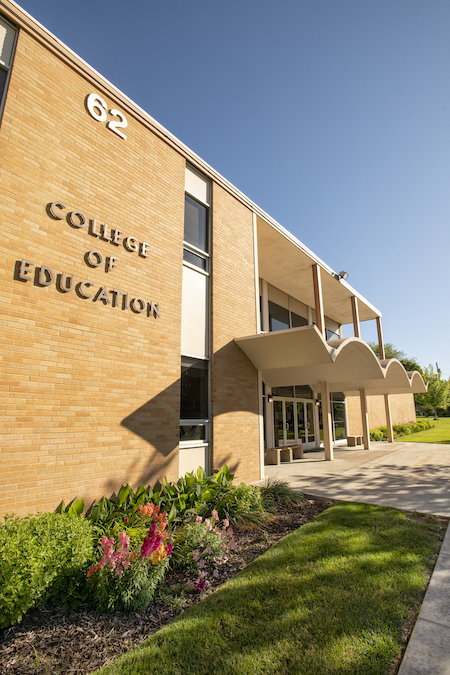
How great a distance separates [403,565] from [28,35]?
9841mm

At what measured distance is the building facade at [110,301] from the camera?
5.36m

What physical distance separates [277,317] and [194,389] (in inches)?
400

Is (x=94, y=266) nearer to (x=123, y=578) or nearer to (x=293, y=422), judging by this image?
(x=123, y=578)

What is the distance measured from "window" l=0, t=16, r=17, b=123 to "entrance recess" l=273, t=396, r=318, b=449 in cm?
1406

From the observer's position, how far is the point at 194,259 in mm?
9094

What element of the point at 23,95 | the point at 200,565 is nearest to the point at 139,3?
the point at 23,95

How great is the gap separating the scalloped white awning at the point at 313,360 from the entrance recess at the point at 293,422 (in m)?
2.13

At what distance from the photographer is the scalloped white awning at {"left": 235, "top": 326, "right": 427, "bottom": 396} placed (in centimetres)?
927

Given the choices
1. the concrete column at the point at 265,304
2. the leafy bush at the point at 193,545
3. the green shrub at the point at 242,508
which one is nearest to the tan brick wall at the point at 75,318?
the green shrub at the point at 242,508

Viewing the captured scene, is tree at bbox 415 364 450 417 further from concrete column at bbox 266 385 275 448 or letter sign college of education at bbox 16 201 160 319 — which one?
letter sign college of education at bbox 16 201 160 319

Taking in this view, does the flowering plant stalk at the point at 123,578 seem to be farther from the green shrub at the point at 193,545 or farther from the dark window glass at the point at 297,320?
the dark window glass at the point at 297,320

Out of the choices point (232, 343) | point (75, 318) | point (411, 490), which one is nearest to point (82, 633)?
point (75, 318)

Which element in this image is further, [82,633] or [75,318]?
[75,318]

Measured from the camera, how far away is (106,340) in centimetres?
641
